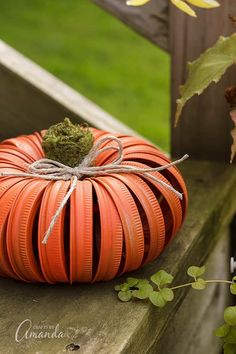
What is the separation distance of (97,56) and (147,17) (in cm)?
288

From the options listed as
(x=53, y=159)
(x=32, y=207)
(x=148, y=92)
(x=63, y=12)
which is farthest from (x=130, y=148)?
(x=63, y=12)

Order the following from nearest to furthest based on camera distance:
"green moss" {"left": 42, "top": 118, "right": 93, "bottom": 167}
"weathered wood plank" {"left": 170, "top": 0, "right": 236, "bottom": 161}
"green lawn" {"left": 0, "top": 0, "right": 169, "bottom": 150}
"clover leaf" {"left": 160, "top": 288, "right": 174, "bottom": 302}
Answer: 1. "clover leaf" {"left": 160, "top": 288, "right": 174, "bottom": 302}
2. "green moss" {"left": 42, "top": 118, "right": 93, "bottom": 167}
3. "weathered wood plank" {"left": 170, "top": 0, "right": 236, "bottom": 161}
4. "green lawn" {"left": 0, "top": 0, "right": 169, "bottom": 150}

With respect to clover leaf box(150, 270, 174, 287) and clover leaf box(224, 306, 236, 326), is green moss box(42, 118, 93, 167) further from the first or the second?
clover leaf box(224, 306, 236, 326)

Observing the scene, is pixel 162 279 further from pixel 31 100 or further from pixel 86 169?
pixel 31 100

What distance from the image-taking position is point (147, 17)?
8.09 ft

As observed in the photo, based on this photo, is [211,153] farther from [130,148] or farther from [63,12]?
[63,12]

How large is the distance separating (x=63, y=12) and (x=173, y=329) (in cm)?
432

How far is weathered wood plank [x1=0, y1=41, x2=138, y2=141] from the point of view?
96.0 inches

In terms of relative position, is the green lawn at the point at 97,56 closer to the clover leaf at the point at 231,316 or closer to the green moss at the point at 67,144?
the green moss at the point at 67,144

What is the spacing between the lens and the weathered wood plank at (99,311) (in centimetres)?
162

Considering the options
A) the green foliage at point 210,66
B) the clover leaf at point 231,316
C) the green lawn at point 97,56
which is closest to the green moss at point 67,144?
the green foliage at point 210,66

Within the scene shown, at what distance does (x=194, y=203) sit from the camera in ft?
7.48

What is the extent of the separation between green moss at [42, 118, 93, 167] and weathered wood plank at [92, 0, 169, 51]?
2.26 feet

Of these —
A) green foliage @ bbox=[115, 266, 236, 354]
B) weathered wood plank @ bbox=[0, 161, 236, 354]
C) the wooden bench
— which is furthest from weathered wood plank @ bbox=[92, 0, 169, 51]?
green foliage @ bbox=[115, 266, 236, 354]
